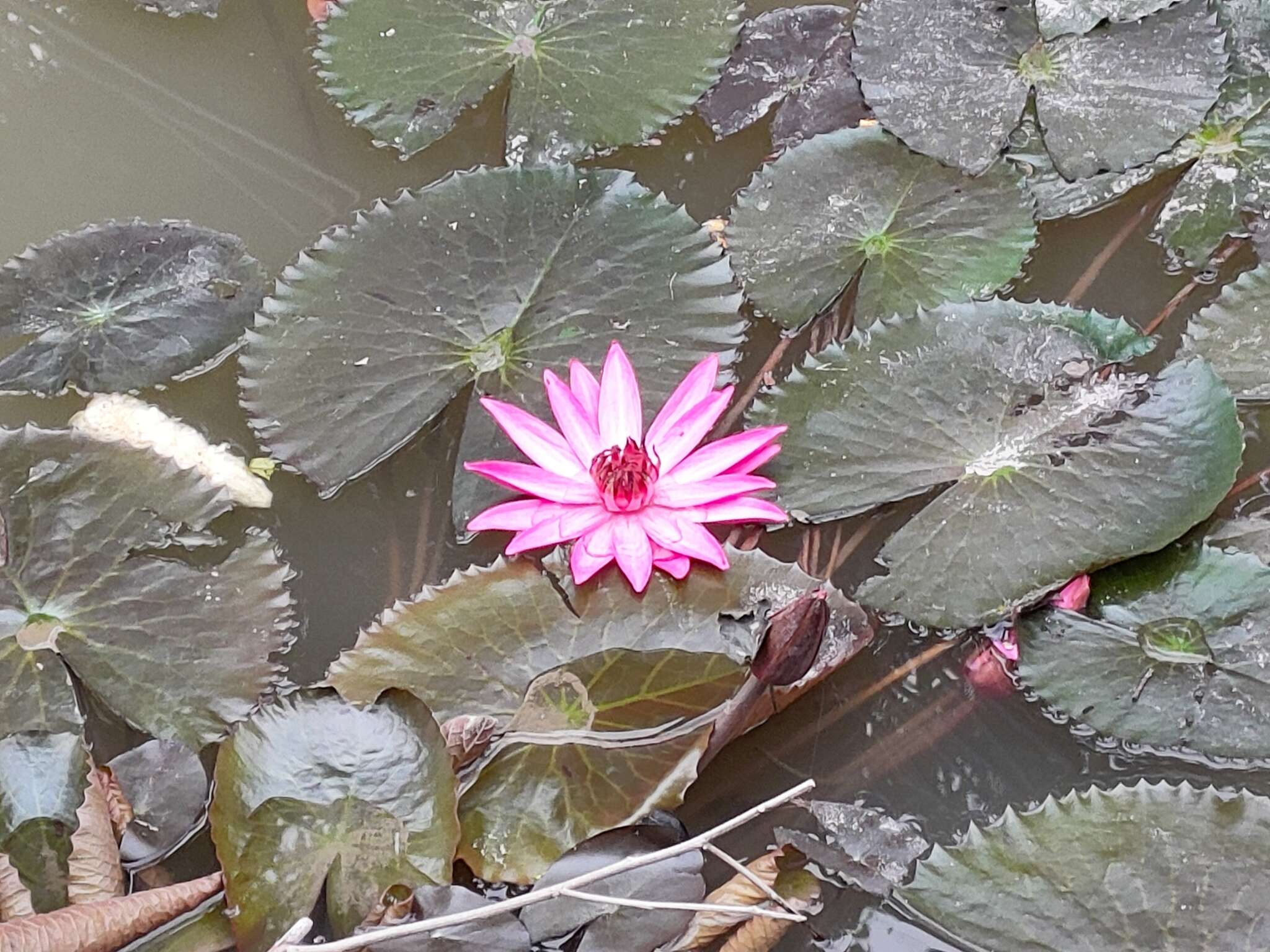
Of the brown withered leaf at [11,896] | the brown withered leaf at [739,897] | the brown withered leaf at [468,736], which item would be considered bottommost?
the brown withered leaf at [739,897]

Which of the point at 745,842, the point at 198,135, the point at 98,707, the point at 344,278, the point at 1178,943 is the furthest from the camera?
the point at 198,135

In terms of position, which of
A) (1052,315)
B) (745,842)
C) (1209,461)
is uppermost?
(1052,315)

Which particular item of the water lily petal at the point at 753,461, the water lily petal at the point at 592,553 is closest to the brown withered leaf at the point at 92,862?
the water lily petal at the point at 592,553

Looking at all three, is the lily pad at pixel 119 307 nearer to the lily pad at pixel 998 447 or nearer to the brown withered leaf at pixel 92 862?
the brown withered leaf at pixel 92 862

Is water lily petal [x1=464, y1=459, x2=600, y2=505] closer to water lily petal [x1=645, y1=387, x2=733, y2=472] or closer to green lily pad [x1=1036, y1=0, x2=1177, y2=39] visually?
water lily petal [x1=645, y1=387, x2=733, y2=472]

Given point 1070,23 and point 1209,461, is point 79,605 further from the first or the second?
point 1070,23

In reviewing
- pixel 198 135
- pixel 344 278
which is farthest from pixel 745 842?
pixel 198 135
